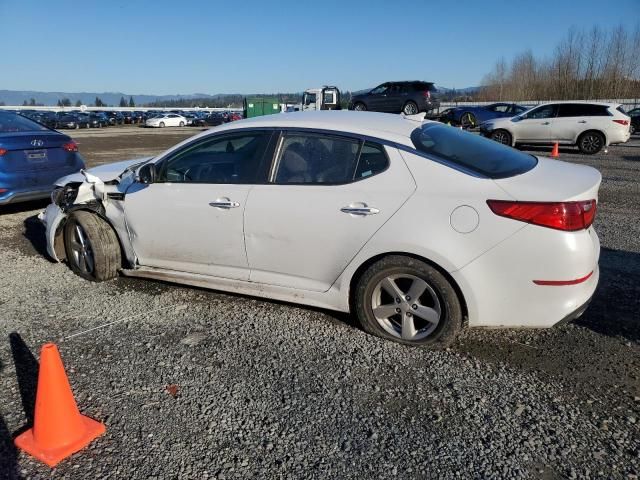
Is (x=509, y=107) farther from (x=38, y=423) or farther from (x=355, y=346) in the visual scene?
(x=38, y=423)

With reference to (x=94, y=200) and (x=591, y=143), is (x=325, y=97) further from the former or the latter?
(x=94, y=200)

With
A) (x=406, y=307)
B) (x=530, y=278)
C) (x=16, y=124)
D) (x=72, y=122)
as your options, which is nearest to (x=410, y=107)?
(x=16, y=124)

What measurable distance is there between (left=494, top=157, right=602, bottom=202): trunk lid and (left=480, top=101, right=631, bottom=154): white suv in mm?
13394

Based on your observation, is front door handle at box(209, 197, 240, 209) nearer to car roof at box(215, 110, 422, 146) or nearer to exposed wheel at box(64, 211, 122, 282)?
car roof at box(215, 110, 422, 146)

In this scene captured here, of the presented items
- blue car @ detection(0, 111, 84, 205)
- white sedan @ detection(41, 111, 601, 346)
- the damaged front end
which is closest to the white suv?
white sedan @ detection(41, 111, 601, 346)

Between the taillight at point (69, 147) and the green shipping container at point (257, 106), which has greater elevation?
the green shipping container at point (257, 106)

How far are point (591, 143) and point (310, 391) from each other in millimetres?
15327

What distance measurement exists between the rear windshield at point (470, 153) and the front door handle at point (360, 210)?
0.53m

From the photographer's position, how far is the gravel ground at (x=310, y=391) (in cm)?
241

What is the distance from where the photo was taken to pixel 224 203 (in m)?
3.86

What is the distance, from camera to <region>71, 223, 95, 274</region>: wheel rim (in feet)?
15.4

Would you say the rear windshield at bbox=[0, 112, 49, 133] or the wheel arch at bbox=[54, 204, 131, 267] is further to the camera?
the rear windshield at bbox=[0, 112, 49, 133]

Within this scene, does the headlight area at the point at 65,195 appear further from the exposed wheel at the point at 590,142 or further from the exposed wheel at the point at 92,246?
the exposed wheel at the point at 590,142

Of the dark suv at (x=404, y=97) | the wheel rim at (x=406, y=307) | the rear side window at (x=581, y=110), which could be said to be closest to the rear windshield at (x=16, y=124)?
the wheel rim at (x=406, y=307)
